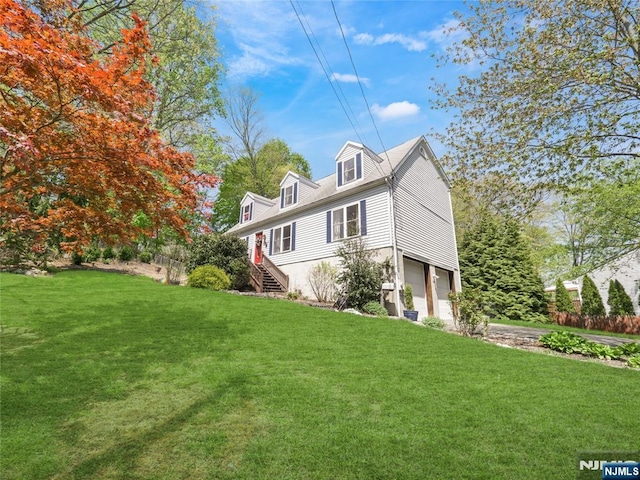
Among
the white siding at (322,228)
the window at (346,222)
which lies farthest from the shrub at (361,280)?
the window at (346,222)

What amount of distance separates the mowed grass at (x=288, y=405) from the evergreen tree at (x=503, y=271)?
12.3 meters

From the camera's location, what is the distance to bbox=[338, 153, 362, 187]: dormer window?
46.9 ft

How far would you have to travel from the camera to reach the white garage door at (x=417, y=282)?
13188 mm

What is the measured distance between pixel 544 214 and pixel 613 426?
28.4m

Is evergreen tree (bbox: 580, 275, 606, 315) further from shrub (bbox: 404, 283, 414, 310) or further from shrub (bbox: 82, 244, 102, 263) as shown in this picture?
shrub (bbox: 82, 244, 102, 263)

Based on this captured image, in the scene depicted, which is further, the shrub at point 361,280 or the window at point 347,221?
the window at point 347,221

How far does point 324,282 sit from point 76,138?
11091 mm

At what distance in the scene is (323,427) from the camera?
3.12 m

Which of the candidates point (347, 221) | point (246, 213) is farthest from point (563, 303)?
point (246, 213)

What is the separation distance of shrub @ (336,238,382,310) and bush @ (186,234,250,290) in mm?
5805

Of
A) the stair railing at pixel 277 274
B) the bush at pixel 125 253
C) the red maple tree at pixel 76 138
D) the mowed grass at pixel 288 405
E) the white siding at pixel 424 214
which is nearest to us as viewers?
the mowed grass at pixel 288 405

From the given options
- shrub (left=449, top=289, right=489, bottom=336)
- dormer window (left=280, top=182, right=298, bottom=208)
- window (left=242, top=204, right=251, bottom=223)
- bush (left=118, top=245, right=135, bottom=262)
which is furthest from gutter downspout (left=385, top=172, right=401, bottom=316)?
bush (left=118, top=245, right=135, bottom=262)

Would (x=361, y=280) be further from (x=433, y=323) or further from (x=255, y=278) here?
(x=255, y=278)

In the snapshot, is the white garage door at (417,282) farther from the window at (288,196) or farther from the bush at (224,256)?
the window at (288,196)
